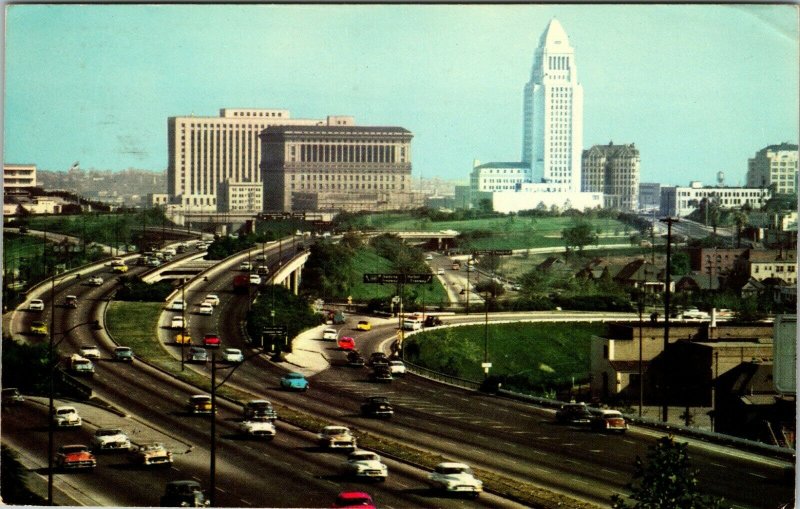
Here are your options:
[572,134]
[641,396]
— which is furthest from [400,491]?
[572,134]

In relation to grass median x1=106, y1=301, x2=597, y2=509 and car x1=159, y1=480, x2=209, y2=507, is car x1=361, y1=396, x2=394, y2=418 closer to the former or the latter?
grass median x1=106, y1=301, x2=597, y2=509

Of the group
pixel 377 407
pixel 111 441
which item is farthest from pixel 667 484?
pixel 111 441

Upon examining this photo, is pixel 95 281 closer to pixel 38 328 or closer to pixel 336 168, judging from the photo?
pixel 38 328

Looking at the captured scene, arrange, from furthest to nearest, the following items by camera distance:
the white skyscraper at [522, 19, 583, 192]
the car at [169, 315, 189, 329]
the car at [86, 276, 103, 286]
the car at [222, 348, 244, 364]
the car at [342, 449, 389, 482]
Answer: the car at [86, 276, 103, 286] < the car at [169, 315, 189, 329] < the car at [222, 348, 244, 364] < the car at [342, 449, 389, 482] < the white skyscraper at [522, 19, 583, 192]

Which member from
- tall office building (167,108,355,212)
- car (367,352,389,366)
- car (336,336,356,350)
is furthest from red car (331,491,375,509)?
tall office building (167,108,355,212)

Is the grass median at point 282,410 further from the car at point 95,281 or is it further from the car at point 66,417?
the car at point 66,417
